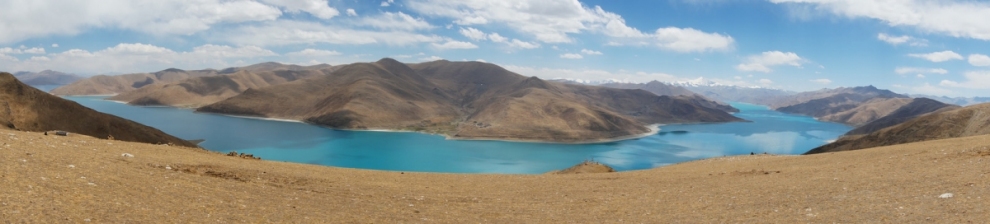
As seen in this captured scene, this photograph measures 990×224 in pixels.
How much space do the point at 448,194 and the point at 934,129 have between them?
279ft

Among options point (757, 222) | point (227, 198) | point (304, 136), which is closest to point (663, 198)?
point (757, 222)

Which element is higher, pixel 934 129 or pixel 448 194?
pixel 934 129

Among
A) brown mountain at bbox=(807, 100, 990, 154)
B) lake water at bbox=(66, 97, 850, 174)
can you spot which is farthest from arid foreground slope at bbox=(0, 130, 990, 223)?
lake water at bbox=(66, 97, 850, 174)

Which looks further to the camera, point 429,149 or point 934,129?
point 429,149

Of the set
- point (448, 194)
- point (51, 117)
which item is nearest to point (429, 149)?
point (51, 117)

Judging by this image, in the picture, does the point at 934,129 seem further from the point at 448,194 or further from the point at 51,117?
the point at 51,117

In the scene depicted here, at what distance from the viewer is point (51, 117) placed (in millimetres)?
49812

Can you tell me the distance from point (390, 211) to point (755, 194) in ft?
43.2

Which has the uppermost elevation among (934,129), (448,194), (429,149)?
(934,129)

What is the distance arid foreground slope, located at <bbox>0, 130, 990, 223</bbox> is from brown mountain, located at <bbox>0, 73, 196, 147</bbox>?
35.2 metres

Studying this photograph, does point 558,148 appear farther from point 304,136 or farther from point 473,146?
point 304,136

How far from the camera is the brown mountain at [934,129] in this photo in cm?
6644

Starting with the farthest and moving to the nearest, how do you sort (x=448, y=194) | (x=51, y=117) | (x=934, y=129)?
(x=934, y=129) → (x=51, y=117) → (x=448, y=194)

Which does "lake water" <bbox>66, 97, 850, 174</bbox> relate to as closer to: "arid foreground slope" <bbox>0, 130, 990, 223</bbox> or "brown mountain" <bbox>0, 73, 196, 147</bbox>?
"brown mountain" <bbox>0, 73, 196, 147</bbox>
